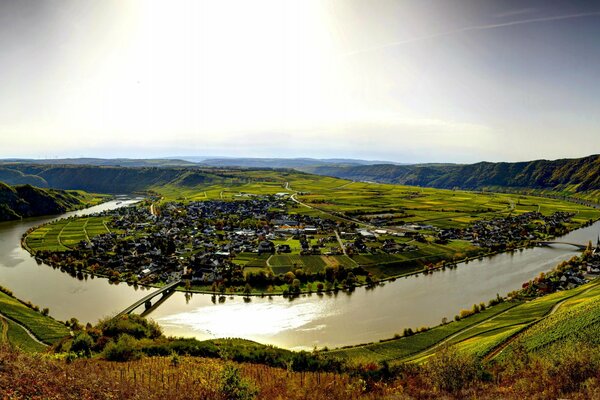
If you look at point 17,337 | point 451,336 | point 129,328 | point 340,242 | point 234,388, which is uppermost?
point 234,388

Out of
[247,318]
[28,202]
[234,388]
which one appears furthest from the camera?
[28,202]

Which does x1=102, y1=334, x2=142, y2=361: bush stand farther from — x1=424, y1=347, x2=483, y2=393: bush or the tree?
the tree

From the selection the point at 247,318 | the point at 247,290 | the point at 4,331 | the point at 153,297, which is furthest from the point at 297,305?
the point at 4,331

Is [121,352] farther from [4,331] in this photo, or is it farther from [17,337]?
[4,331]

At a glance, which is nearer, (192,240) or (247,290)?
(247,290)

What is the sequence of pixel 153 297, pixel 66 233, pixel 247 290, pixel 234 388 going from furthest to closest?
1. pixel 66 233
2. pixel 247 290
3. pixel 153 297
4. pixel 234 388

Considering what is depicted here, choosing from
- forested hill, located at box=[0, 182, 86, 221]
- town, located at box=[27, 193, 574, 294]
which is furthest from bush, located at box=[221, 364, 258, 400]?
forested hill, located at box=[0, 182, 86, 221]

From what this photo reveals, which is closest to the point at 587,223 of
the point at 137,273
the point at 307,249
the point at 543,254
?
the point at 543,254

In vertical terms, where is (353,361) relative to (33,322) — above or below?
above
